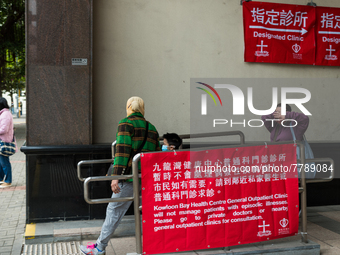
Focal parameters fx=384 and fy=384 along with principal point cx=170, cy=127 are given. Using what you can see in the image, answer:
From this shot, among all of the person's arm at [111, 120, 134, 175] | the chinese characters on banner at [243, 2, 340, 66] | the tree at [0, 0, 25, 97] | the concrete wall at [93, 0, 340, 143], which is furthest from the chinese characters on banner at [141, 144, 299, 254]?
the tree at [0, 0, 25, 97]

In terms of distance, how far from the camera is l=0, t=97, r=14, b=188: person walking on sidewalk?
7.79 meters

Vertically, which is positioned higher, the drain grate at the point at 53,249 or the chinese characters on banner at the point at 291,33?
the chinese characters on banner at the point at 291,33

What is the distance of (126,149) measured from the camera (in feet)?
13.0

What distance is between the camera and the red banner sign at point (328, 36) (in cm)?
658

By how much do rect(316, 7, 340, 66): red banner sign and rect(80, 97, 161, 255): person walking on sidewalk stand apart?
3943 mm

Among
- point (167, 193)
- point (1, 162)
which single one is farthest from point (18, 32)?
point (167, 193)

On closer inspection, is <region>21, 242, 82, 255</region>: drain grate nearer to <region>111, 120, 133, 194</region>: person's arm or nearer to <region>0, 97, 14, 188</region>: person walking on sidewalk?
<region>111, 120, 133, 194</region>: person's arm

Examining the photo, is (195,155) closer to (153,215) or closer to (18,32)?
(153,215)

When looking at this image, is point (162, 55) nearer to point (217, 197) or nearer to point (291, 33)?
point (291, 33)

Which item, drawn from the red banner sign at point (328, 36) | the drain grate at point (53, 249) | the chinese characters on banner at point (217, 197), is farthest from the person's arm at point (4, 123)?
the red banner sign at point (328, 36)

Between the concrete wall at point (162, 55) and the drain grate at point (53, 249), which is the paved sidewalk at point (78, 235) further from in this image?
the concrete wall at point (162, 55)

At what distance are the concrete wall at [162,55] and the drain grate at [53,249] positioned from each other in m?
1.66


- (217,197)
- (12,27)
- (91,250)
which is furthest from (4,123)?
(12,27)

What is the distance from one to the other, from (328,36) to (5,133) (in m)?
6.46
